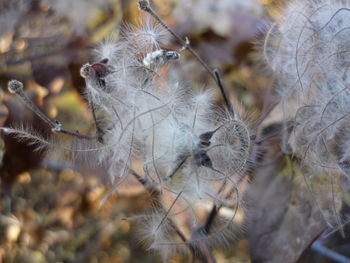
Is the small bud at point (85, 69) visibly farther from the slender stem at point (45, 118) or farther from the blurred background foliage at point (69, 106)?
the blurred background foliage at point (69, 106)

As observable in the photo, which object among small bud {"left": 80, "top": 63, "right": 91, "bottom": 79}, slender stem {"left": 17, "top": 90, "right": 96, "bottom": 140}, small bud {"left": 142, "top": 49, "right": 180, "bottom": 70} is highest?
small bud {"left": 80, "top": 63, "right": 91, "bottom": 79}

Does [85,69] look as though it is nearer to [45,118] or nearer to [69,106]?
[45,118]

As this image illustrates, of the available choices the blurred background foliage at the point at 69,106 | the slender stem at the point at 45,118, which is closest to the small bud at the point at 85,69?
the slender stem at the point at 45,118

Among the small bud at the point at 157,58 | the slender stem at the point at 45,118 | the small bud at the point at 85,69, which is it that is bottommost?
the slender stem at the point at 45,118

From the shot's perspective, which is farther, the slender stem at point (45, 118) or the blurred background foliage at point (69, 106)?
the blurred background foliage at point (69, 106)

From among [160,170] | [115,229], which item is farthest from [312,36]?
[115,229]

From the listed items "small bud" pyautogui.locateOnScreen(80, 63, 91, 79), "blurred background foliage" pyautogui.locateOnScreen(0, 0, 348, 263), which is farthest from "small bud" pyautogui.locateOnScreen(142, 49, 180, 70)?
"blurred background foliage" pyautogui.locateOnScreen(0, 0, 348, 263)

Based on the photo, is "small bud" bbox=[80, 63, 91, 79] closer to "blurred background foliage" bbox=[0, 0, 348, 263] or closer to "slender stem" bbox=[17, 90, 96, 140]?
"slender stem" bbox=[17, 90, 96, 140]

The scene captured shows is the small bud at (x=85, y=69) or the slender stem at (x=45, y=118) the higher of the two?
the small bud at (x=85, y=69)
